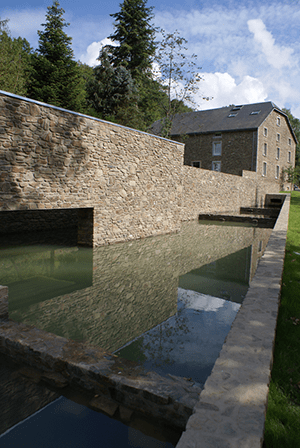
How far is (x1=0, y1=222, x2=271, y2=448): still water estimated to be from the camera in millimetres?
3135

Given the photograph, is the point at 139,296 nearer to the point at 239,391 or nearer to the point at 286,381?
the point at 286,381

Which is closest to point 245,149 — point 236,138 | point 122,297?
point 236,138

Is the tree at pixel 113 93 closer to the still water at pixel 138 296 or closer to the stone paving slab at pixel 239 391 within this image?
the still water at pixel 138 296

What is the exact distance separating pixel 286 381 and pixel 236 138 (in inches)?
1065

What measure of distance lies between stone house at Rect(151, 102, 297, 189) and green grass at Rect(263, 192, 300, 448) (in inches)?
960

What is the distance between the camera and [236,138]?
27031 mm

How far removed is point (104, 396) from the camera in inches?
91.4

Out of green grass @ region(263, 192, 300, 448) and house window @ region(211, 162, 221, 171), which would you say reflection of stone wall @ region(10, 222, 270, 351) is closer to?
green grass @ region(263, 192, 300, 448)

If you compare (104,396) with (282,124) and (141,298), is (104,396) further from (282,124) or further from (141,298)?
(282,124)

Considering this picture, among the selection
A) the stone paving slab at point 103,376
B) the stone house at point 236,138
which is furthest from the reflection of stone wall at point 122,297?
the stone house at point 236,138

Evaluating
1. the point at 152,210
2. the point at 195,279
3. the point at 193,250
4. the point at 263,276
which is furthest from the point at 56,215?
the point at 263,276

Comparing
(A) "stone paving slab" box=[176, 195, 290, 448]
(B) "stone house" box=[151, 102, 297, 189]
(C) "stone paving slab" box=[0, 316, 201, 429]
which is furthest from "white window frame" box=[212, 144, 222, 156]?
(C) "stone paving slab" box=[0, 316, 201, 429]

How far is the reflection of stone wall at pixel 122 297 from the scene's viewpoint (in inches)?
139

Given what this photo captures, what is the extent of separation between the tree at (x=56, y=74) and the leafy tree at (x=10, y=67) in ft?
3.11
